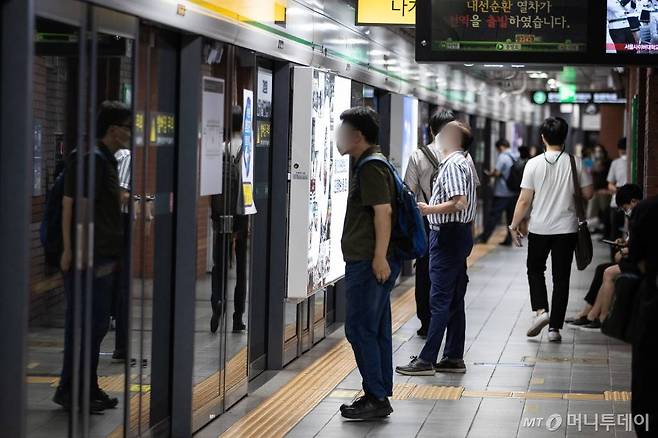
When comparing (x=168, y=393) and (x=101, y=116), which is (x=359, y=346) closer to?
(x=168, y=393)

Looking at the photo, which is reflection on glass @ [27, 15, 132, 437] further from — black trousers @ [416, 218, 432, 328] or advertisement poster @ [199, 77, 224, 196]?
black trousers @ [416, 218, 432, 328]

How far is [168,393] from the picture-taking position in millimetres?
6477

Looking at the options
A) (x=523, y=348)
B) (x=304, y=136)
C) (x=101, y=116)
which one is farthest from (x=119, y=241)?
(x=523, y=348)

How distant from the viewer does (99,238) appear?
521 centimetres

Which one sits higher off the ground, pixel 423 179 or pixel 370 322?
pixel 423 179

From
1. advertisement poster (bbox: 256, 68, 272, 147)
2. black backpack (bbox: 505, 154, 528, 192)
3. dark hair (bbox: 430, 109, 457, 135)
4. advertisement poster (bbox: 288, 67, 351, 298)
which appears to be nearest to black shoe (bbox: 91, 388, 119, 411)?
advertisement poster (bbox: 256, 68, 272, 147)

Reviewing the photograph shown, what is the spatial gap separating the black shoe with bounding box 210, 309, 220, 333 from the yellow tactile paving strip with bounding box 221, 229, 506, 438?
1.74 ft

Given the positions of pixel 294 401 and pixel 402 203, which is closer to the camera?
pixel 402 203

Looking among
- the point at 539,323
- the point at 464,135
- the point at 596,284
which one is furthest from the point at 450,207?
the point at 596,284

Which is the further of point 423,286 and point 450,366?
point 423,286

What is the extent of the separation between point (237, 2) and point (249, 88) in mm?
703

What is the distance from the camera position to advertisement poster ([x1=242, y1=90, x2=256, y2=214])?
7.36 m

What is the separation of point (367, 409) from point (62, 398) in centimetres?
234

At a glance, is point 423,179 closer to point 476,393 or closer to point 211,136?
point 476,393
